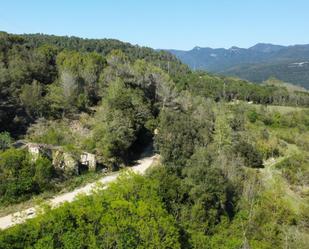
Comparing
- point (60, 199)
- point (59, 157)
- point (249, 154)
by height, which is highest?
point (59, 157)

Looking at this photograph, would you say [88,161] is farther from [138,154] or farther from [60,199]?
[138,154]

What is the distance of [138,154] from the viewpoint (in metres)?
47.2

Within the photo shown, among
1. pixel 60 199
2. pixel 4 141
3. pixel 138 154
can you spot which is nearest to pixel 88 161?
pixel 4 141

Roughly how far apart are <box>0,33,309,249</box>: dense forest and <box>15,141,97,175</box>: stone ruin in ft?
2.20

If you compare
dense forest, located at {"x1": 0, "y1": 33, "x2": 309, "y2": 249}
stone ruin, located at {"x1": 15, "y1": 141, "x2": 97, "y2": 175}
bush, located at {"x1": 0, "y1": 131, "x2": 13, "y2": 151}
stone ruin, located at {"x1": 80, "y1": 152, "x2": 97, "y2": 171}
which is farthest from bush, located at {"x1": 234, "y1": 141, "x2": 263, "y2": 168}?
bush, located at {"x1": 0, "y1": 131, "x2": 13, "y2": 151}

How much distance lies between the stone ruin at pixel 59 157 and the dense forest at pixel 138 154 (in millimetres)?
671

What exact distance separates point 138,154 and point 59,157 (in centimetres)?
1270

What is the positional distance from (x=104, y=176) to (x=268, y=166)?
25.8m

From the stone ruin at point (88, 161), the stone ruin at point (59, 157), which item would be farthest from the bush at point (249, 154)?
the stone ruin at point (59, 157)

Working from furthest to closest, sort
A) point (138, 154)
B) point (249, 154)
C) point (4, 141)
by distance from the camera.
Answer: point (249, 154), point (138, 154), point (4, 141)

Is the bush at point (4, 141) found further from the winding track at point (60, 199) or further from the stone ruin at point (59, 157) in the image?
the winding track at point (60, 199)

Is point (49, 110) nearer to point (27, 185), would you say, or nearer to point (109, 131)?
point (109, 131)

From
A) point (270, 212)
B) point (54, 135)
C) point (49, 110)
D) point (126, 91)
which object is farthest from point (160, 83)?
point (270, 212)

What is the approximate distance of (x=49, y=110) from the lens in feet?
157
